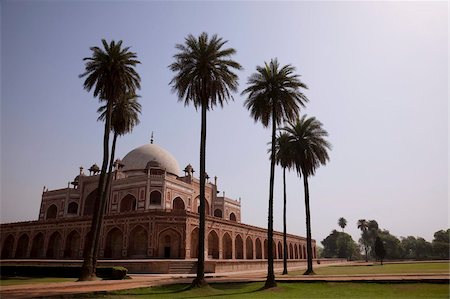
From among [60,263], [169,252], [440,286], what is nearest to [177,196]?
[169,252]

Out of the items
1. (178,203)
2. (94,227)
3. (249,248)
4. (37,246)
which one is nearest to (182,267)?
(94,227)

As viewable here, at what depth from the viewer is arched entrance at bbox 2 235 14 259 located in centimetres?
5550

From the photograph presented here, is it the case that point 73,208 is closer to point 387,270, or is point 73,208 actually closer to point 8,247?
point 8,247

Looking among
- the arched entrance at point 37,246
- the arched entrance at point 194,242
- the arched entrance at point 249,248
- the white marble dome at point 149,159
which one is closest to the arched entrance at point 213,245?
the arched entrance at point 194,242

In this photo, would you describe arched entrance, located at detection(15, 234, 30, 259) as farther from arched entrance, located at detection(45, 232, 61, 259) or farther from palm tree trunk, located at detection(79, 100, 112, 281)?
palm tree trunk, located at detection(79, 100, 112, 281)

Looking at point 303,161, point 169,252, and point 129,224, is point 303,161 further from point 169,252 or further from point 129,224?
point 129,224

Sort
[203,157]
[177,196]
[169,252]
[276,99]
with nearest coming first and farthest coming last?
[203,157] → [276,99] → [169,252] → [177,196]

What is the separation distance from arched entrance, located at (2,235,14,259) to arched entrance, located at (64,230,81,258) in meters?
14.2

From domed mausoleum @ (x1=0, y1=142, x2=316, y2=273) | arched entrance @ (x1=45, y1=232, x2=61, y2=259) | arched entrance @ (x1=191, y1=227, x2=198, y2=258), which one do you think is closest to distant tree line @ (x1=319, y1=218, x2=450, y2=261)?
domed mausoleum @ (x1=0, y1=142, x2=316, y2=273)

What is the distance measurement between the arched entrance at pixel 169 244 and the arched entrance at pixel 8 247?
3065 cm

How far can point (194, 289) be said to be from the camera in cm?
1912

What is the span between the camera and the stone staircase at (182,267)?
31.2 m

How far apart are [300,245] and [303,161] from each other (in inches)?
1863

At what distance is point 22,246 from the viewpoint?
5456 cm
